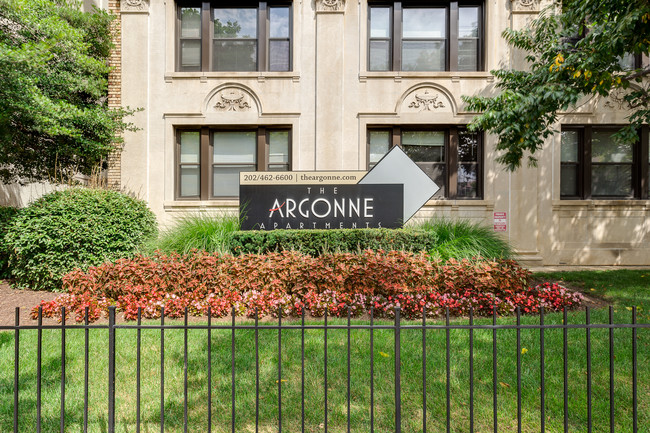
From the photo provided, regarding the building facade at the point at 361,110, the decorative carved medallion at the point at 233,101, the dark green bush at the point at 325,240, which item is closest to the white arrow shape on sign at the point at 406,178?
the dark green bush at the point at 325,240

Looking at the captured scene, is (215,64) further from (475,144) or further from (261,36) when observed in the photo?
(475,144)

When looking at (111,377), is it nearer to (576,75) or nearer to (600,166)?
(576,75)

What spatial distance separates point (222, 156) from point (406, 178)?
6236 mm

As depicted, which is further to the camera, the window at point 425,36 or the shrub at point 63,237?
the window at point 425,36

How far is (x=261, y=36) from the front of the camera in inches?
440

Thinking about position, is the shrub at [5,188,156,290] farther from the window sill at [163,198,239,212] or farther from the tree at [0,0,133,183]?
the window sill at [163,198,239,212]

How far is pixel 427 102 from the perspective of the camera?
11.1 metres

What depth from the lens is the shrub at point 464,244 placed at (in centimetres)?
755

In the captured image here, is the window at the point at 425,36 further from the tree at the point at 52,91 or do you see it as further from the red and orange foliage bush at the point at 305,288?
the tree at the point at 52,91

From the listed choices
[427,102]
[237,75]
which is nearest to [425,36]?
[427,102]

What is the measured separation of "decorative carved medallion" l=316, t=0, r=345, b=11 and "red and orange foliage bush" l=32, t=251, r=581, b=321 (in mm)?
8333

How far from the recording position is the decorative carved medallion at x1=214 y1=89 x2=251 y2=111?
1116 cm

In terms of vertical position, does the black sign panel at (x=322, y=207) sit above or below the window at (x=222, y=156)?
below

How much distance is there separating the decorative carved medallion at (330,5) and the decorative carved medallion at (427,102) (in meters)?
3.56
